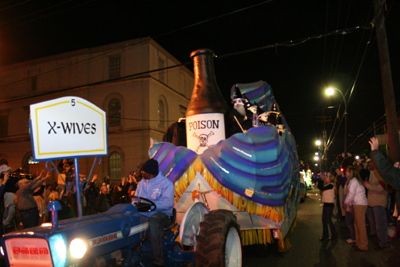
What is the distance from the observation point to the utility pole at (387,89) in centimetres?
916

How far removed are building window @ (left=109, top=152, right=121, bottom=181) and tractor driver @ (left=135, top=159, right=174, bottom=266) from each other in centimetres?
2242

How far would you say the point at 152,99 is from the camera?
26.0 meters

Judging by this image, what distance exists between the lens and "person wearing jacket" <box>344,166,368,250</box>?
6812mm

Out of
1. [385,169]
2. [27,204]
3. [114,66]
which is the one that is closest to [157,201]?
[27,204]

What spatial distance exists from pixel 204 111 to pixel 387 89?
6693 millimetres

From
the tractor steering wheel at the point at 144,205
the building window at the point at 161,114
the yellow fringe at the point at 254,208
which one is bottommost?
the yellow fringe at the point at 254,208

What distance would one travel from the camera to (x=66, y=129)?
432 centimetres

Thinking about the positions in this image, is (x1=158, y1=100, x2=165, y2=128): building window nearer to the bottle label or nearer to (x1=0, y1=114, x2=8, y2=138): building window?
(x1=0, y1=114, x2=8, y2=138): building window

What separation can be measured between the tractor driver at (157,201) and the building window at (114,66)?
953 inches

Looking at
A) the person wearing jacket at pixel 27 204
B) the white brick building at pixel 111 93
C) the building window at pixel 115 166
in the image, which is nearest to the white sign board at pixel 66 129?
the person wearing jacket at pixel 27 204

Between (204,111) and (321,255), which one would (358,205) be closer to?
(321,255)

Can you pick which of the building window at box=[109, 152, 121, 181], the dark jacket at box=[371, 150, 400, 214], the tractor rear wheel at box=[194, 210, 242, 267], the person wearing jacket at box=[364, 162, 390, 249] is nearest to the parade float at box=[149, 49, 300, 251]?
the tractor rear wheel at box=[194, 210, 242, 267]

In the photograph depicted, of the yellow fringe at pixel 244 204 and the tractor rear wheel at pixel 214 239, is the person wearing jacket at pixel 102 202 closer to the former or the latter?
the yellow fringe at pixel 244 204

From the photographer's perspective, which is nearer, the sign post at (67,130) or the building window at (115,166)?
the sign post at (67,130)
